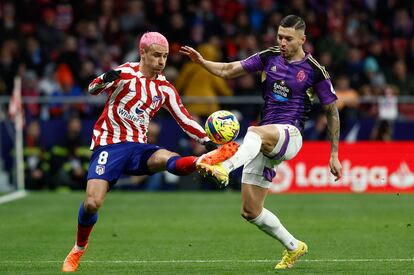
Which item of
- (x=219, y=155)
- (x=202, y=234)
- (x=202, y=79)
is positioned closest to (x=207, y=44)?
(x=202, y=79)

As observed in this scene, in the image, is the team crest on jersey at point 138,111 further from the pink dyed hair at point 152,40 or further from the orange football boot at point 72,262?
the orange football boot at point 72,262

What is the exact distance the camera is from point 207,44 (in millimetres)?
21984

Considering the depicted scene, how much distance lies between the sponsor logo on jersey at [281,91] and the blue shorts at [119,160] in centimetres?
132

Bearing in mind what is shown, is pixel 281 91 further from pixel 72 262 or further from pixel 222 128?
pixel 72 262

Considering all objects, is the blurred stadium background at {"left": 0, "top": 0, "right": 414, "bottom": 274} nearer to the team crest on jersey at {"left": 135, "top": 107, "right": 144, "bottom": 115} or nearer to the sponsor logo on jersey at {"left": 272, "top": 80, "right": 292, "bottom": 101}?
the sponsor logo on jersey at {"left": 272, "top": 80, "right": 292, "bottom": 101}

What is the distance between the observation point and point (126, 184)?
21.8 m

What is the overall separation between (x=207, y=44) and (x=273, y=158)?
12021 mm

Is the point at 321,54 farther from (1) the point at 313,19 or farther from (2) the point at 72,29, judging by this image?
(2) the point at 72,29

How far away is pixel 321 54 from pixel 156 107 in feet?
40.9

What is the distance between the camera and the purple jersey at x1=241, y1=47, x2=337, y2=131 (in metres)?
10.3

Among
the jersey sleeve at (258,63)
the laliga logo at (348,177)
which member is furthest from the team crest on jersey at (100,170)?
the laliga logo at (348,177)

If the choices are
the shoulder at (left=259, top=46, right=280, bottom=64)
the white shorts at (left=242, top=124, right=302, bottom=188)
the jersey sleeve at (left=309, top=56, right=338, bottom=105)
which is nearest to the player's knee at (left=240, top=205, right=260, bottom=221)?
the white shorts at (left=242, top=124, right=302, bottom=188)

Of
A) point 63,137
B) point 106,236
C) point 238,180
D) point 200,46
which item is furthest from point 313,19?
point 106,236

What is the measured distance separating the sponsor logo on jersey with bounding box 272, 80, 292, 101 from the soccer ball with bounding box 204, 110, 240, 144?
2.77 feet
